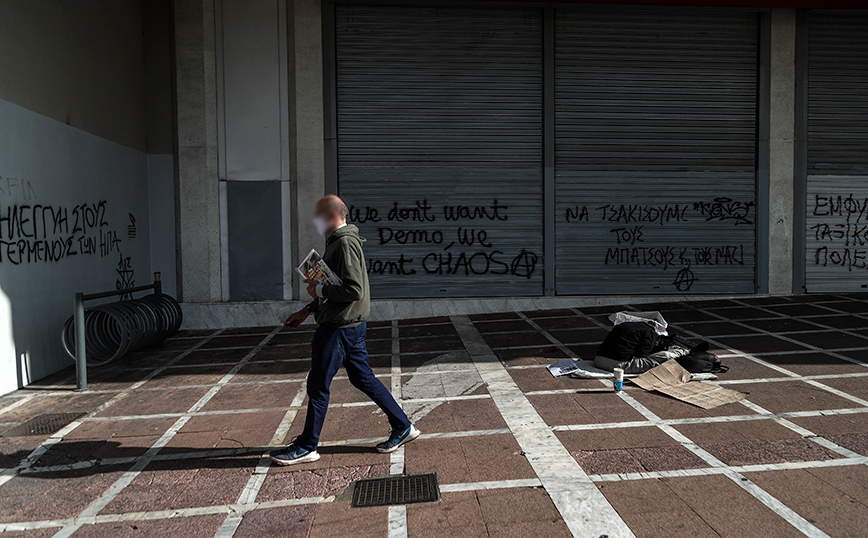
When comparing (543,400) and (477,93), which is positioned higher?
(477,93)

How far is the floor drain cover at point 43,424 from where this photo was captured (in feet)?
16.5

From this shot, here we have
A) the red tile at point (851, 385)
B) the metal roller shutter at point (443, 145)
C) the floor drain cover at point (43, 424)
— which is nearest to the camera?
the floor drain cover at point (43, 424)

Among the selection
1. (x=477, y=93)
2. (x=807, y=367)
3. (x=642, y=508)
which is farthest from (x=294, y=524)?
(x=477, y=93)

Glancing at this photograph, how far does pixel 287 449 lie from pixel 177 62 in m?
8.49

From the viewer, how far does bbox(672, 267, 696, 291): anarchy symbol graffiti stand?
1094 centimetres

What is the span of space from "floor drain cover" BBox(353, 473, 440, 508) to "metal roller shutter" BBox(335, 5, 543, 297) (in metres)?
7.01

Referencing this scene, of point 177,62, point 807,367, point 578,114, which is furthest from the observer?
point 578,114

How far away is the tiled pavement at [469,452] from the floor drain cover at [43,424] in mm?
129

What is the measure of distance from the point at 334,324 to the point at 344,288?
269 mm

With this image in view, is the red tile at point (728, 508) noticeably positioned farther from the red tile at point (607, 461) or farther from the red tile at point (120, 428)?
the red tile at point (120, 428)

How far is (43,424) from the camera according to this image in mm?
5219

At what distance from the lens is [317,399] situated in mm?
3973

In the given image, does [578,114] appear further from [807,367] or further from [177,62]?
[177,62]

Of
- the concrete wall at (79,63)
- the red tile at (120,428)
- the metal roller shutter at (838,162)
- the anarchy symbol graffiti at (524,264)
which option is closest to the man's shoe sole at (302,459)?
the red tile at (120,428)
